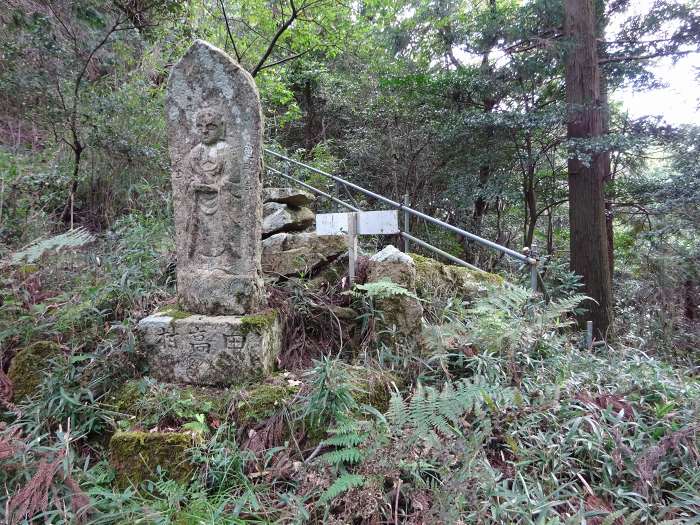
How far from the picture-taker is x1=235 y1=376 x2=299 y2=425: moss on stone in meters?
2.55

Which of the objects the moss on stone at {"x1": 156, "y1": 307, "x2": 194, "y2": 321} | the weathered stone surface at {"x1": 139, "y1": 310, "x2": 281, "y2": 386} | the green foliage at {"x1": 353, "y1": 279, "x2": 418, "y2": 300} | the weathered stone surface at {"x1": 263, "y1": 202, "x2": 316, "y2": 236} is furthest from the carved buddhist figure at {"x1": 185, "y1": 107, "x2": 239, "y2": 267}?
the weathered stone surface at {"x1": 263, "y1": 202, "x2": 316, "y2": 236}

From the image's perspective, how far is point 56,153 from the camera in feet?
17.2

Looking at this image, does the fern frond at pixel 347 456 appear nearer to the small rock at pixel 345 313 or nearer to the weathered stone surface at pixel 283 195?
the small rock at pixel 345 313

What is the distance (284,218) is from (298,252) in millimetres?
952

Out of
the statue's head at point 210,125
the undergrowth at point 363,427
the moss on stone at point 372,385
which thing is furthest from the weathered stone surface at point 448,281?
the statue's head at point 210,125

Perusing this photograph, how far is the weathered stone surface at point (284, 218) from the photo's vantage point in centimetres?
462

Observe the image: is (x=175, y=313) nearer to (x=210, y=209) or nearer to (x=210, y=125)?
(x=210, y=209)

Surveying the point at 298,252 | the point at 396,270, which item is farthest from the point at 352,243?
the point at 298,252

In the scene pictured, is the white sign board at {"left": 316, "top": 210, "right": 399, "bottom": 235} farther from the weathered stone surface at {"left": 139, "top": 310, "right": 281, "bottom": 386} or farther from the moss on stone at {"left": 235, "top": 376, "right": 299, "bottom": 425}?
the moss on stone at {"left": 235, "top": 376, "right": 299, "bottom": 425}

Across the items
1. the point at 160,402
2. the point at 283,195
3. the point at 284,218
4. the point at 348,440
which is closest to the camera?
the point at 348,440

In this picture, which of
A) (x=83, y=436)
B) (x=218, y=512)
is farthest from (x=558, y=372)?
(x=83, y=436)

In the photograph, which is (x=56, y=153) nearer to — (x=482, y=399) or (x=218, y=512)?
(x=218, y=512)

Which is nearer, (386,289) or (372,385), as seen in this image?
(372,385)

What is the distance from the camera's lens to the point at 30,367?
8.96ft
